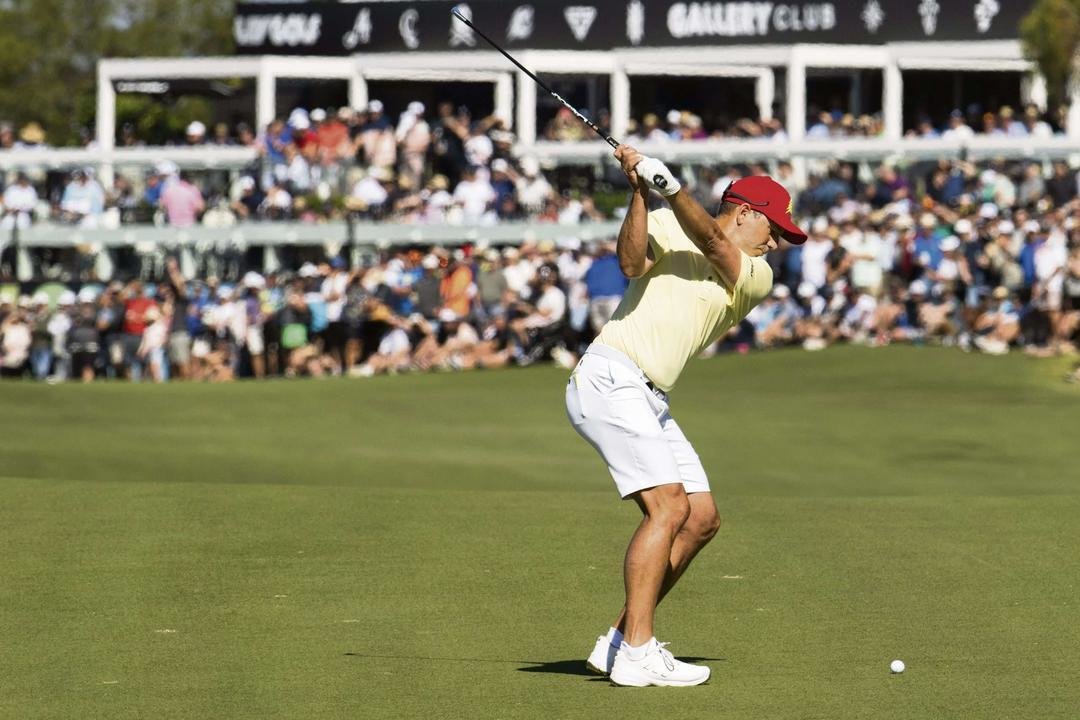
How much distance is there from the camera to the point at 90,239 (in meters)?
27.4

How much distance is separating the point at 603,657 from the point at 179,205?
21.5 meters

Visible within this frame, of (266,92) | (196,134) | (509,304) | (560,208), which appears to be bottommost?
(509,304)

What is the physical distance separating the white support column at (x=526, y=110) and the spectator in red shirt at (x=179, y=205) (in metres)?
8.00

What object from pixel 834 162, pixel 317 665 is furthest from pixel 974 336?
pixel 317 665

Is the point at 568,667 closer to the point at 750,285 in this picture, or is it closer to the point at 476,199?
the point at 750,285

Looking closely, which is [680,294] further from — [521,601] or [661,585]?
[521,601]

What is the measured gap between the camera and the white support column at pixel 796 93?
33438 mm

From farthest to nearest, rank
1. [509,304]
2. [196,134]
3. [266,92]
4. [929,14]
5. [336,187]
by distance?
[266,92], [929,14], [196,134], [336,187], [509,304]

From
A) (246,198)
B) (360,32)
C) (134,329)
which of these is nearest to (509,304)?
(246,198)

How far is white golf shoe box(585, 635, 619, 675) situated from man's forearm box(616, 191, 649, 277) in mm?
1314

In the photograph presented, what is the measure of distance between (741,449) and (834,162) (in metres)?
10.5

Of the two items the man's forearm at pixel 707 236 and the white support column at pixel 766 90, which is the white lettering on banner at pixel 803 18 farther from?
the man's forearm at pixel 707 236

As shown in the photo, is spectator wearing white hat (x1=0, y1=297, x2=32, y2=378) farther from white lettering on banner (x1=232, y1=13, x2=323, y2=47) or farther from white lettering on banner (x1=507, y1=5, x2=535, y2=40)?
white lettering on banner (x1=232, y1=13, x2=323, y2=47)

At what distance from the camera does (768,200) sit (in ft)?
23.8
